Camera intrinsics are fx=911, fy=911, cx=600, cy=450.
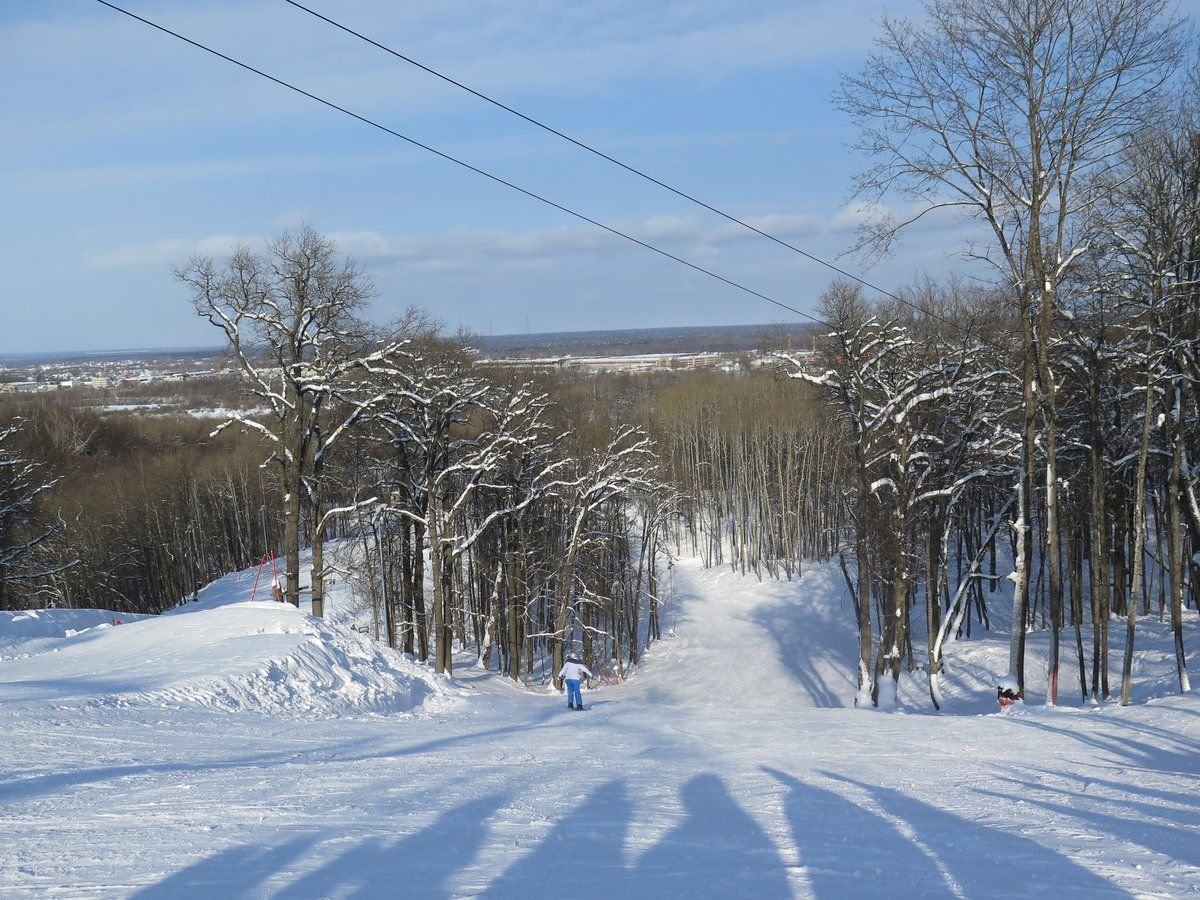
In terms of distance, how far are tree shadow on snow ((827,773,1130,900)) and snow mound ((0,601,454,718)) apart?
31.9 ft

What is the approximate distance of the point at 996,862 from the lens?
652 cm

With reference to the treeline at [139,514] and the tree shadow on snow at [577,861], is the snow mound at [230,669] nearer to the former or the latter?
the tree shadow on snow at [577,861]

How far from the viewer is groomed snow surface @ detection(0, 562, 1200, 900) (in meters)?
5.89

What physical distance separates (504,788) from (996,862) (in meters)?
4.37

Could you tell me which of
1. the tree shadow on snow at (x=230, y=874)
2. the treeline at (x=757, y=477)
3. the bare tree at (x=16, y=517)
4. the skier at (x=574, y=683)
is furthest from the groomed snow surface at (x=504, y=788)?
the treeline at (x=757, y=477)

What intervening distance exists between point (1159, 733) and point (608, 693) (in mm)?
21763

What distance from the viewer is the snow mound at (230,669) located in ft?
43.0

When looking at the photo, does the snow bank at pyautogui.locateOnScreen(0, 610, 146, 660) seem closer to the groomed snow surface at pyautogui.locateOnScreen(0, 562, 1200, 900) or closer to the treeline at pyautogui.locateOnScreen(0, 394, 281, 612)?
the groomed snow surface at pyautogui.locateOnScreen(0, 562, 1200, 900)

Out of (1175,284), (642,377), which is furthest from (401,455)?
(642,377)

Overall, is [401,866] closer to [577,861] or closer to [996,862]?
[577,861]

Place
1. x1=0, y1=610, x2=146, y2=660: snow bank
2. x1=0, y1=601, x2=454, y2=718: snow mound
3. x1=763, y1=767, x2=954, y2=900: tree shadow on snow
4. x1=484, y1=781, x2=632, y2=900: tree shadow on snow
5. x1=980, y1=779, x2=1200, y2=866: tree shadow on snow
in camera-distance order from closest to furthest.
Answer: x1=484, y1=781, x2=632, y2=900: tree shadow on snow < x1=763, y1=767, x2=954, y2=900: tree shadow on snow < x1=980, y1=779, x2=1200, y2=866: tree shadow on snow < x1=0, y1=601, x2=454, y2=718: snow mound < x1=0, y1=610, x2=146, y2=660: snow bank

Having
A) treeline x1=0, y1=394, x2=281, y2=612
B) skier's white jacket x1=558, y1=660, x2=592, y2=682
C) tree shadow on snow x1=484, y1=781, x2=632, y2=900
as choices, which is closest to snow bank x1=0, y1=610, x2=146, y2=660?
skier's white jacket x1=558, y1=660, x2=592, y2=682

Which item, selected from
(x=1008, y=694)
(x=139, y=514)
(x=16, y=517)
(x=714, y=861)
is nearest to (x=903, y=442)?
(x=1008, y=694)

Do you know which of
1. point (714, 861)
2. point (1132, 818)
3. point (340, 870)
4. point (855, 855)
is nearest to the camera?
point (340, 870)
